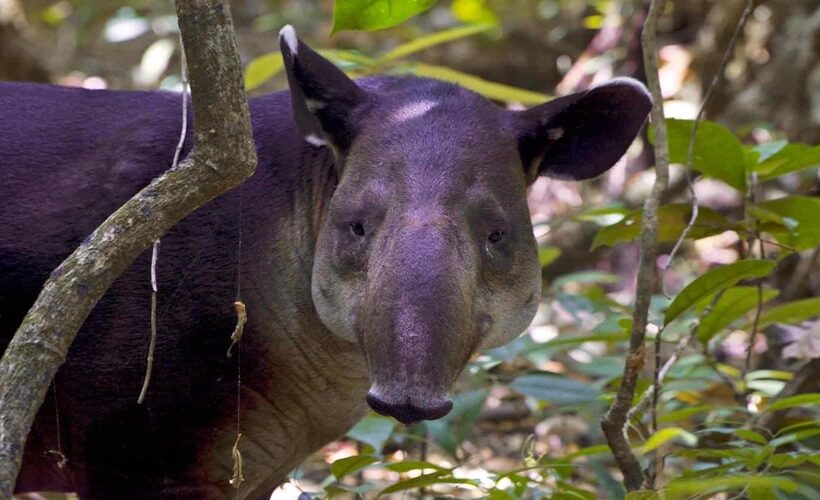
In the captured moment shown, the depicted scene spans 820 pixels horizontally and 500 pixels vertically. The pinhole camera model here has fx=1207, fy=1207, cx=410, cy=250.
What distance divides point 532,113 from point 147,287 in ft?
4.12

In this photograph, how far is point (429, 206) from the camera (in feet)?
10.4

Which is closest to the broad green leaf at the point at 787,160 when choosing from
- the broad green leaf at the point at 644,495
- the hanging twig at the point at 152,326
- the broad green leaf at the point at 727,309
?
the broad green leaf at the point at 727,309

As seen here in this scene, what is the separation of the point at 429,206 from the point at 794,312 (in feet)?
5.68

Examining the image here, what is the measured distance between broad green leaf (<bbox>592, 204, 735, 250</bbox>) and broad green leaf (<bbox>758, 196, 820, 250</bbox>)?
194 millimetres

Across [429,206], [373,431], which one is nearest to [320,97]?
[429,206]

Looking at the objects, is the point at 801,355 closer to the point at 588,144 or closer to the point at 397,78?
the point at 588,144

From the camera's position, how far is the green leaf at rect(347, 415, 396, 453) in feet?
13.4

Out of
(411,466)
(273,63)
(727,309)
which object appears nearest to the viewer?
(411,466)

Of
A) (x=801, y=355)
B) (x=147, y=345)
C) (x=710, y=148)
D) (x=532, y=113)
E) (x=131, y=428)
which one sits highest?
(x=532, y=113)

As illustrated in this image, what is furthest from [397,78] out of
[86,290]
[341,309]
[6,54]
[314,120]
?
[6,54]

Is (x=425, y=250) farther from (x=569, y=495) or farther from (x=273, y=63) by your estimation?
(x=273, y=63)

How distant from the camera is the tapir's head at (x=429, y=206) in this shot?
2.91m

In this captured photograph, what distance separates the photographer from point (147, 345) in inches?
138

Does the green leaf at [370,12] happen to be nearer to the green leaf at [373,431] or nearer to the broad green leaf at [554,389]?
the green leaf at [373,431]
